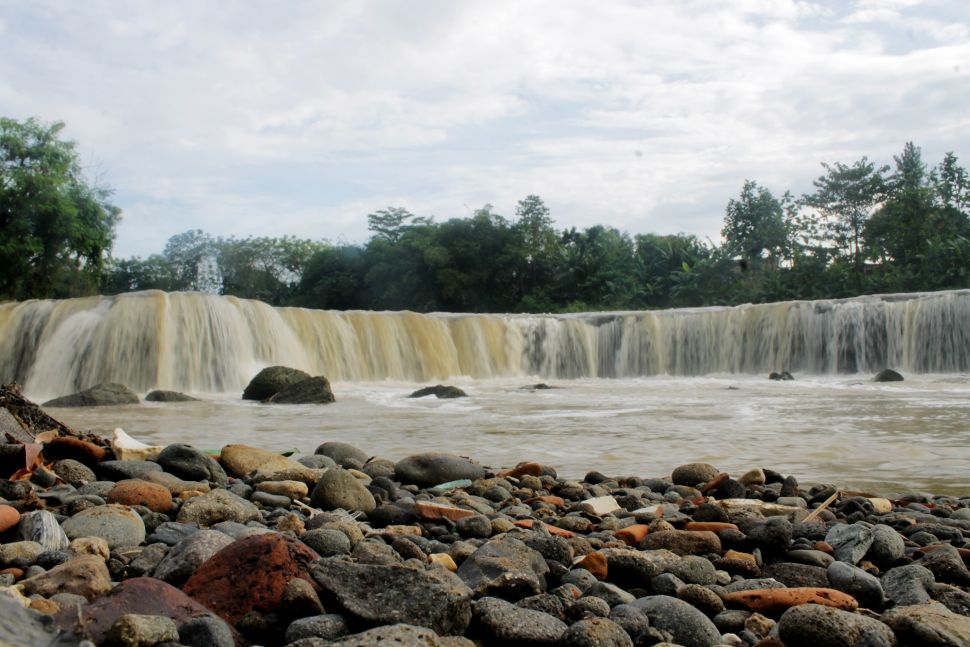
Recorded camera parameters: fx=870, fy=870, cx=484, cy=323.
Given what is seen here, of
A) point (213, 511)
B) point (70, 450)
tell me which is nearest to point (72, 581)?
point (213, 511)

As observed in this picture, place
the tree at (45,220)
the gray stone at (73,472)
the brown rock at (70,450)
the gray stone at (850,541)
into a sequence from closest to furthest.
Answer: the gray stone at (850,541)
the gray stone at (73,472)
the brown rock at (70,450)
the tree at (45,220)

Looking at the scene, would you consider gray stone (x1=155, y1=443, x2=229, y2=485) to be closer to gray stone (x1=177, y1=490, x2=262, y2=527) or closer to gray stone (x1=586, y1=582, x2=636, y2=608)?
gray stone (x1=177, y1=490, x2=262, y2=527)

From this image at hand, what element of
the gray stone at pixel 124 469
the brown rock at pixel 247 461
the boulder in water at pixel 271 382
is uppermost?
the gray stone at pixel 124 469

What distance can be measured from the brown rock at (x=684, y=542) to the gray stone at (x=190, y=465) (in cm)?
236

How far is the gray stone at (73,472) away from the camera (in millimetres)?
4185

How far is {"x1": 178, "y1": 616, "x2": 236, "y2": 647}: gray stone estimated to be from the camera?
1995 millimetres

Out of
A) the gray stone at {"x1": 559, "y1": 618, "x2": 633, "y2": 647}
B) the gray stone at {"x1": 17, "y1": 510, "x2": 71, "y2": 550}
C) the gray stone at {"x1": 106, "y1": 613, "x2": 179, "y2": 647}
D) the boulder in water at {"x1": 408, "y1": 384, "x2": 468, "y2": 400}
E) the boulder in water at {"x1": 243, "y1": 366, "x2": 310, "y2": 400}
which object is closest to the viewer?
the gray stone at {"x1": 106, "y1": 613, "x2": 179, "y2": 647}

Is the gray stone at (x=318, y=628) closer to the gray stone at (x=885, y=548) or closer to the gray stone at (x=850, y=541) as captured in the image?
the gray stone at (x=850, y=541)

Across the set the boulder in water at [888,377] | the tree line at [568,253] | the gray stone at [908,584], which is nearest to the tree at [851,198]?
the tree line at [568,253]

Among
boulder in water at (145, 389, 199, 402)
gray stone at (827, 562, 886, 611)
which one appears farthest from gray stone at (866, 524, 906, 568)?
boulder in water at (145, 389, 199, 402)

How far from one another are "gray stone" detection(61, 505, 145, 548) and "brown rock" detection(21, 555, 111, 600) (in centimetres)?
A: 50

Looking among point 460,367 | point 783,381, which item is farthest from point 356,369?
point 783,381

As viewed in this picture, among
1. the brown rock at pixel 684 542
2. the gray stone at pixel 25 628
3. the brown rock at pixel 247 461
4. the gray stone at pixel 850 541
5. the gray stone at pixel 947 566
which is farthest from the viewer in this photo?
the brown rock at pixel 247 461

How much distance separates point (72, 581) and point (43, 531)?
623 mm
